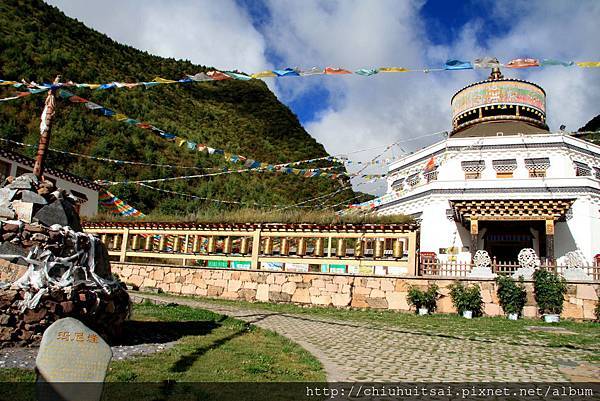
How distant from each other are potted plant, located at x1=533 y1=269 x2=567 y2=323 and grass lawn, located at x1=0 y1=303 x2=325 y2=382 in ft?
28.8

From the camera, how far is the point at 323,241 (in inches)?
636

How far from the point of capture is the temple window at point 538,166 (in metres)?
25.7

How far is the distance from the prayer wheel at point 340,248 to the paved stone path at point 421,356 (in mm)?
4549

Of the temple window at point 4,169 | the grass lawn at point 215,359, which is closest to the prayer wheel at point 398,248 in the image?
the grass lawn at point 215,359

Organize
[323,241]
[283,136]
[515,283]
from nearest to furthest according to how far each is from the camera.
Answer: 1. [515,283]
2. [323,241]
3. [283,136]

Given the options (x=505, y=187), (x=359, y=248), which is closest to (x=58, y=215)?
(x=359, y=248)

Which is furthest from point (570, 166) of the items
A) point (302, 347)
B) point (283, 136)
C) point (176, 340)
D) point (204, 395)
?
point (283, 136)

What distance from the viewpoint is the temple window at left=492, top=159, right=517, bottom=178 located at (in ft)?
86.6

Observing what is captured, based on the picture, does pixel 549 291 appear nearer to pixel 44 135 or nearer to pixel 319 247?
pixel 319 247

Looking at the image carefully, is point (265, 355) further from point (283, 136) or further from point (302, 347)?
point (283, 136)

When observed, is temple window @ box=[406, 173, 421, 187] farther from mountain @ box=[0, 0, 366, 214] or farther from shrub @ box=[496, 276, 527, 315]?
shrub @ box=[496, 276, 527, 315]

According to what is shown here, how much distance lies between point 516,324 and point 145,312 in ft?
32.3

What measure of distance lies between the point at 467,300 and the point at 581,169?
57.2 feet

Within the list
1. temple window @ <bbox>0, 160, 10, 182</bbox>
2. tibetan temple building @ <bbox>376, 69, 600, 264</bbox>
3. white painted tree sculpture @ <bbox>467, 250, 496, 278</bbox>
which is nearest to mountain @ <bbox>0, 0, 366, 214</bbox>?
temple window @ <bbox>0, 160, 10, 182</bbox>
